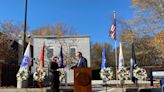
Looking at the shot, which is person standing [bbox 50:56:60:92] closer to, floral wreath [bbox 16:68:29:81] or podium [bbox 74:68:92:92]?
floral wreath [bbox 16:68:29:81]

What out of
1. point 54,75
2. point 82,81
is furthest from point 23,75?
point 82,81

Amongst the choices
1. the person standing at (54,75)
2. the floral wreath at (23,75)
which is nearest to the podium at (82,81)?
the person standing at (54,75)

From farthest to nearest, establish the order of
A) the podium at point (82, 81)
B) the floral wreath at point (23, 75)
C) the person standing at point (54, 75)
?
the floral wreath at point (23, 75)
the person standing at point (54, 75)
the podium at point (82, 81)

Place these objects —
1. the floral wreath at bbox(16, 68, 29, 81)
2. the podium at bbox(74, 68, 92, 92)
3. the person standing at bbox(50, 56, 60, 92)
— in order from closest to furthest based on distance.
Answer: the podium at bbox(74, 68, 92, 92), the person standing at bbox(50, 56, 60, 92), the floral wreath at bbox(16, 68, 29, 81)

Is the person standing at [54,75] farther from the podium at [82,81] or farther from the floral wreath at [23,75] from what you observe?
the podium at [82,81]

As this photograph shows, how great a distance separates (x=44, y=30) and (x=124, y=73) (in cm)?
5141

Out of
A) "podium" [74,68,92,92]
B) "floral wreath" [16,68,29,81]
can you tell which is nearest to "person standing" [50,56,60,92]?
"floral wreath" [16,68,29,81]

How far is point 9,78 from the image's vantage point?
24344 mm

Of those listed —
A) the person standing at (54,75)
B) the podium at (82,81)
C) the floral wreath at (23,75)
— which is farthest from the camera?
the floral wreath at (23,75)

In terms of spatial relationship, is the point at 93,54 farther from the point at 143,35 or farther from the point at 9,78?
the point at 9,78

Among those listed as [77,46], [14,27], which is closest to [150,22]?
[77,46]

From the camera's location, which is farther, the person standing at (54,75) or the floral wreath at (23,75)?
the floral wreath at (23,75)

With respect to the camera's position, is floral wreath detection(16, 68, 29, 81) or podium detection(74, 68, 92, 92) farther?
floral wreath detection(16, 68, 29, 81)

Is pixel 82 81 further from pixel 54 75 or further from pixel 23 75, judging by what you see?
pixel 23 75
